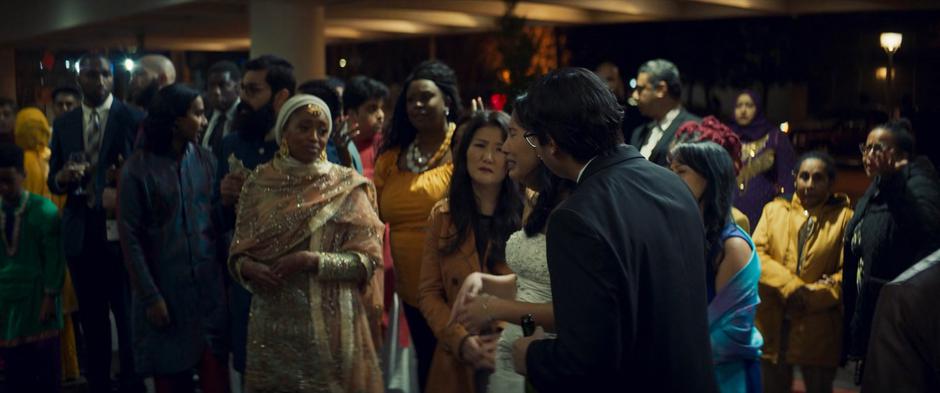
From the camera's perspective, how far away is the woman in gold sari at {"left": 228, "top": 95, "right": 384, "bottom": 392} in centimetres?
420

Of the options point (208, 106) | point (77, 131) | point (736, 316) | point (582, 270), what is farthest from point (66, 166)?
point (582, 270)

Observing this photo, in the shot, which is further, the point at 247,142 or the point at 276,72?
the point at 276,72

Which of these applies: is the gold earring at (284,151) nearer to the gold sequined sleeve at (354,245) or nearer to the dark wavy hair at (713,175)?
the gold sequined sleeve at (354,245)

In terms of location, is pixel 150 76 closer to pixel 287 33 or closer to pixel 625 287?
pixel 287 33

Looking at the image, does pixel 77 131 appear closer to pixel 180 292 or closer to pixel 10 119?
pixel 180 292

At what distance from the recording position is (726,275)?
375 cm

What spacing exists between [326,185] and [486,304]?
1.74 meters

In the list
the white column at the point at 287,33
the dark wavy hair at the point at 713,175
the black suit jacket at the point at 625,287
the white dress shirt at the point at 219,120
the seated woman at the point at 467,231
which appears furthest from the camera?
the white column at the point at 287,33

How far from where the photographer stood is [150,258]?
Answer: 501cm

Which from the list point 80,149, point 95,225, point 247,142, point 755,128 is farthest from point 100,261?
point 755,128

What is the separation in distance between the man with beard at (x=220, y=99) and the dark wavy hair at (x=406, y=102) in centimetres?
162

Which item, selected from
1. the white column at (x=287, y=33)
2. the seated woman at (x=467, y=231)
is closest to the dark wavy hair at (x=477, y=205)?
the seated woman at (x=467, y=231)

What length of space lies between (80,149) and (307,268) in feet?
8.36

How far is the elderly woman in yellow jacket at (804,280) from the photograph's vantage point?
18.1 feet
